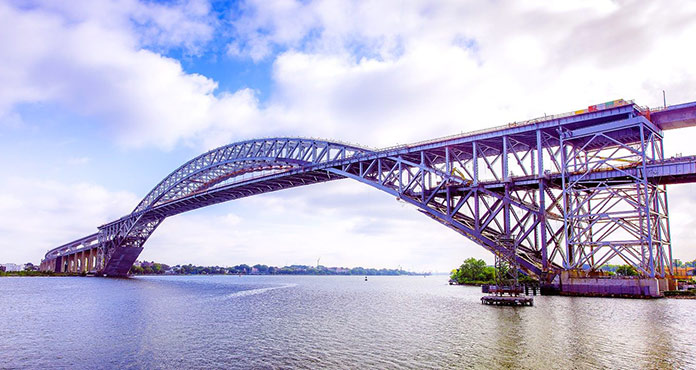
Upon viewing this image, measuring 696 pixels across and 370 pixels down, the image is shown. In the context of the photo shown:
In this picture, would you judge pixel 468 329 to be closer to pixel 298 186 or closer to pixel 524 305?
pixel 524 305

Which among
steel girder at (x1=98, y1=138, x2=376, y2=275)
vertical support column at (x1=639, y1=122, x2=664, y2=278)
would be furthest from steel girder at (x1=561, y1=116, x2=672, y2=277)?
steel girder at (x1=98, y1=138, x2=376, y2=275)

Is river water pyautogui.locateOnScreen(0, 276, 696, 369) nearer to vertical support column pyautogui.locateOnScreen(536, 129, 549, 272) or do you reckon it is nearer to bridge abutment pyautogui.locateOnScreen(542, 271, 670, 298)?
bridge abutment pyautogui.locateOnScreen(542, 271, 670, 298)

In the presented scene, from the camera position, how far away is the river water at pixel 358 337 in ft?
64.0

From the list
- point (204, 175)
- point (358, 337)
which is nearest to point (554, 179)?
point (358, 337)

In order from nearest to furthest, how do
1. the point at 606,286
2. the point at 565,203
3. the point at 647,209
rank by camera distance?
the point at 647,209 < the point at 606,286 < the point at 565,203

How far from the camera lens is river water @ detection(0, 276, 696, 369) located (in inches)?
768

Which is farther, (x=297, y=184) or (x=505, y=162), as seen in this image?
(x=297, y=184)

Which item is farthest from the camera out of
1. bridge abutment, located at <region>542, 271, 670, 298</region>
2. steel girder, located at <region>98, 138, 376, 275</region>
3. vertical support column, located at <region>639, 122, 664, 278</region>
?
steel girder, located at <region>98, 138, 376, 275</region>

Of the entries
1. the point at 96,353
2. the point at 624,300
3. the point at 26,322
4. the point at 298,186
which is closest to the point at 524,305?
the point at 624,300

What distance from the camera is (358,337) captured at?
2542 centimetres

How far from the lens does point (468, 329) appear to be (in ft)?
89.9

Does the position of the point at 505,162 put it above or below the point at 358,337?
above

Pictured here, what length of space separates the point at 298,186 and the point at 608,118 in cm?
4921

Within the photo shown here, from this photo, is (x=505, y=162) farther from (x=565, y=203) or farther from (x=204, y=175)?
(x=204, y=175)
